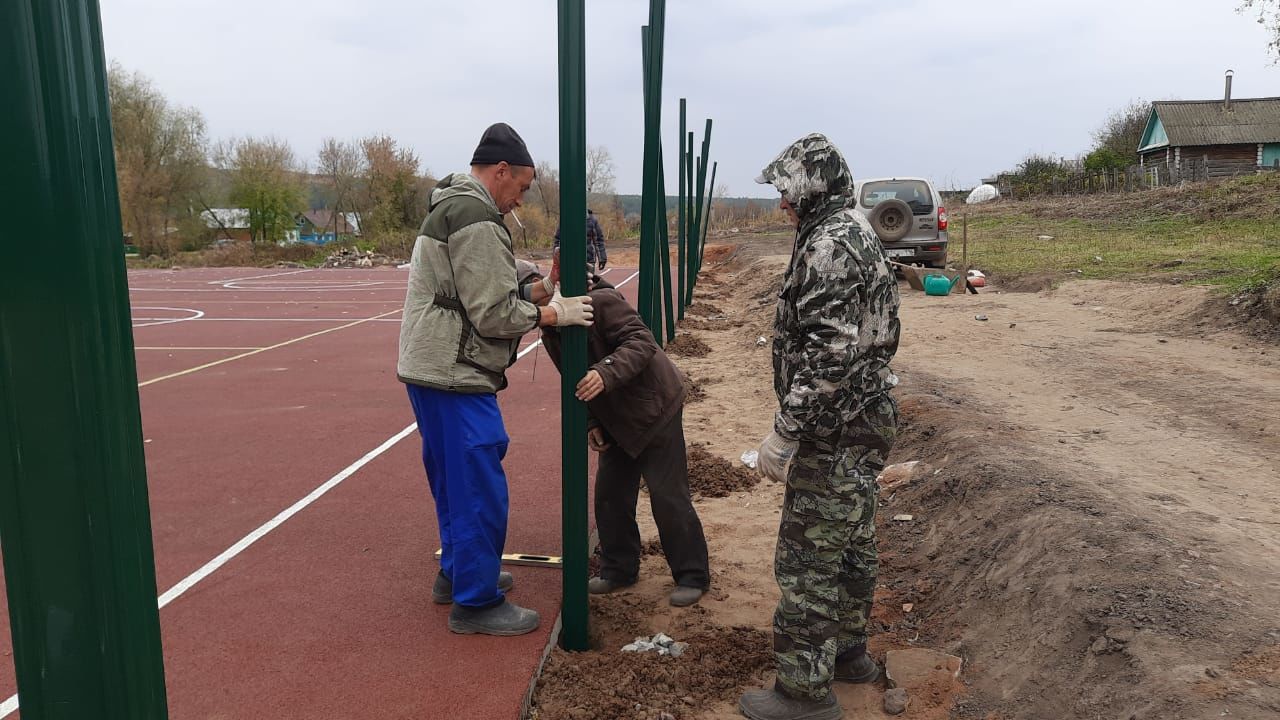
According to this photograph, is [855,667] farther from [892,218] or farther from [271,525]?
[892,218]

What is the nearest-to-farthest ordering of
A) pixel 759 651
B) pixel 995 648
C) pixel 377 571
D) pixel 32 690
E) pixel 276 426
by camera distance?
pixel 32 690, pixel 995 648, pixel 759 651, pixel 377 571, pixel 276 426

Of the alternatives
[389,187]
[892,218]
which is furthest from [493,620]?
[389,187]

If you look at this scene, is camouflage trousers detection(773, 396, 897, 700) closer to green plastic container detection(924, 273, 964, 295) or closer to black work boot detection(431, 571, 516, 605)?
black work boot detection(431, 571, 516, 605)

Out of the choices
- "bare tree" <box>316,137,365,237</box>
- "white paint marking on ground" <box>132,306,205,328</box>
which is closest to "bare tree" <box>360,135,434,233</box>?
"bare tree" <box>316,137,365,237</box>

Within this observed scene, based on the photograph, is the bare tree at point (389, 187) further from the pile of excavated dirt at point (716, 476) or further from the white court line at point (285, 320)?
the pile of excavated dirt at point (716, 476)

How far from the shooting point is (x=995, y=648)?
142 inches

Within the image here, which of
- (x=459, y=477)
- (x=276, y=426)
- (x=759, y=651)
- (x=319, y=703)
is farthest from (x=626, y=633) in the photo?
(x=276, y=426)

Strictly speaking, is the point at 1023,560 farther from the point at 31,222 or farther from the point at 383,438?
the point at 383,438

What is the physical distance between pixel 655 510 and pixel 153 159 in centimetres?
5470

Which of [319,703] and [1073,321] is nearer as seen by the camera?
[319,703]

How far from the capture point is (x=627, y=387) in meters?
4.17

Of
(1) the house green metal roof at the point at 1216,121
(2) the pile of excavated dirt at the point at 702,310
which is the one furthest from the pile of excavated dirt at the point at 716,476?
(1) the house green metal roof at the point at 1216,121

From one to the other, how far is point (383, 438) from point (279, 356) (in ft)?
18.1

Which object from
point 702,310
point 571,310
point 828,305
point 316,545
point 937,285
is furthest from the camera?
point 702,310
